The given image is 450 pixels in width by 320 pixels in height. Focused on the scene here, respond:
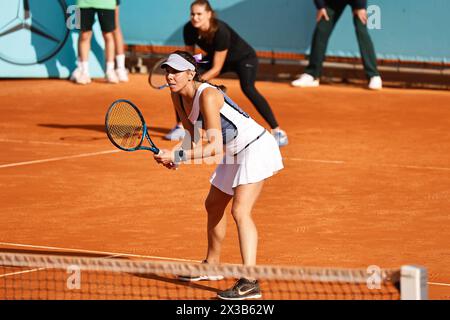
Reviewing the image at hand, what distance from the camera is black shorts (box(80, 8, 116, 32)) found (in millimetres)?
17172

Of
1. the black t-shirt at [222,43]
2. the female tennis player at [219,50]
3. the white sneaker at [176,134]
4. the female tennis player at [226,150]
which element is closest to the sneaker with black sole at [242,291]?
the female tennis player at [226,150]

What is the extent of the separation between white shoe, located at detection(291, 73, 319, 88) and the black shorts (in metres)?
2.86

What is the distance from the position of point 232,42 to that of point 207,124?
6260mm

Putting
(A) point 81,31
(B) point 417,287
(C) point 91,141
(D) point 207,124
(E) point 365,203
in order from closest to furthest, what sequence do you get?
(B) point 417,287, (D) point 207,124, (E) point 365,203, (C) point 91,141, (A) point 81,31

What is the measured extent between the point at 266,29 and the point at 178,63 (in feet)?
37.4

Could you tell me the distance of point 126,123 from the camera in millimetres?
7613

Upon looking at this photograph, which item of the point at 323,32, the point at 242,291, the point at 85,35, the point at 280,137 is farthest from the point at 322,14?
the point at 242,291

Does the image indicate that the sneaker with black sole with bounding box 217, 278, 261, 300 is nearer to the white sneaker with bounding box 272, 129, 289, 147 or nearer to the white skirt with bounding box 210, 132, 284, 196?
the white skirt with bounding box 210, 132, 284, 196

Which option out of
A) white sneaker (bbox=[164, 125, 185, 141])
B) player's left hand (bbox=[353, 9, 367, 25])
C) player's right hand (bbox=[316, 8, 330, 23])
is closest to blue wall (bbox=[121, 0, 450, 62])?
player's left hand (bbox=[353, 9, 367, 25])

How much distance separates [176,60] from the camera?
6988 mm

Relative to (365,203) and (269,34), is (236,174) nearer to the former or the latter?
(365,203)

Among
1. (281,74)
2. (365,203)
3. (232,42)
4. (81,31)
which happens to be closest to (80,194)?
(365,203)

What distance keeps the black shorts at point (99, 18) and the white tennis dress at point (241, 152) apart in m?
10.3

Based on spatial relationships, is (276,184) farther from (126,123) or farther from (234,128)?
(234,128)
